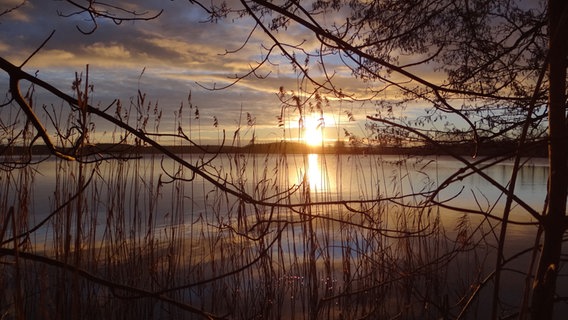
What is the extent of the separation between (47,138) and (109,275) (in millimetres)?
3006

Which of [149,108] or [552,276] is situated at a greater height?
[149,108]

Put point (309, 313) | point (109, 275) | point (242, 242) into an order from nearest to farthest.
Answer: point (309, 313) < point (109, 275) < point (242, 242)

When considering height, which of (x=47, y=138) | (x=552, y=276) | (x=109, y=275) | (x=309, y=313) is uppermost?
(x=47, y=138)

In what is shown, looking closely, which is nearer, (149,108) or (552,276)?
(552,276)

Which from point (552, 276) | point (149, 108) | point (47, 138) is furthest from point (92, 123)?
point (552, 276)

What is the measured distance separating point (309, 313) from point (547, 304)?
2815 millimetres

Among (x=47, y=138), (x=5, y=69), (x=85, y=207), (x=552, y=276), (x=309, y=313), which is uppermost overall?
(x=5, y=69)

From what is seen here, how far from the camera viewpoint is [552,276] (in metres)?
0.78

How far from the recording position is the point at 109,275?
3.70m

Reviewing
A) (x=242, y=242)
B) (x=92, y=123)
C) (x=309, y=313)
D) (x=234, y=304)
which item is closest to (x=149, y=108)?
(x=92, y=123)

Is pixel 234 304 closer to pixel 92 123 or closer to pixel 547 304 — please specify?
pixel 92 123

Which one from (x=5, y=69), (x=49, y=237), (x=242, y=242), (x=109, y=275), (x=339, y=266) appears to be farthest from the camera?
(x=49, y=237)

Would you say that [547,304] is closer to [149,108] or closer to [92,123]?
[92,123]

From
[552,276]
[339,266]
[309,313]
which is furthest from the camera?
[339,266]
